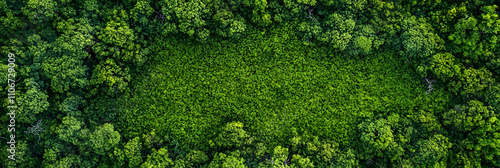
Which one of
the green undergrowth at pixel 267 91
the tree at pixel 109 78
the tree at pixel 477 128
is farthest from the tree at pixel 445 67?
the tree at pixel 109 78

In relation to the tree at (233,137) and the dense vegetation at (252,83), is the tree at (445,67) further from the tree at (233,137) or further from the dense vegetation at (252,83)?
the tree at (233,137)

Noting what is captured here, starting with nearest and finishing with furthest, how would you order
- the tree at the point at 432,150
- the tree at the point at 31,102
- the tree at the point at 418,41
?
the tree at the point at 31,102
the tree at the point at 432,150
the tree at the point at 418,41

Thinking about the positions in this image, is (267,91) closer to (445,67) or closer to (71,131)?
(445,67)

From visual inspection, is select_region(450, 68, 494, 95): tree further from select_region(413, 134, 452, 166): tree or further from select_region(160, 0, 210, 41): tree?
select_region(160, 0, 210, 41): tree

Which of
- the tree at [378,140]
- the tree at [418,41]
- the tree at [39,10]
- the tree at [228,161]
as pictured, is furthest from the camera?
the tree at [418,41]

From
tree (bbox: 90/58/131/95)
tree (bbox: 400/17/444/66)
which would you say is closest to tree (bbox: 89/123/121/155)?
tree (bbox: 90/58/131/95)

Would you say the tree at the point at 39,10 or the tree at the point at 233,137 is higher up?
the tree at the point at 39,10

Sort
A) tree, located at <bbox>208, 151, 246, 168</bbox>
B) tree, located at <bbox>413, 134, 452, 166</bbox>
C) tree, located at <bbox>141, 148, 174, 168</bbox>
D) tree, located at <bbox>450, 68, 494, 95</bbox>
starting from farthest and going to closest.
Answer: tree, located at <bbox>450, 68, 494, 95</bbox>
tree, located at <bbox>413, 134, 452, 166</bbox>
tree, located at <bbox>141, 148, 174, 168</bbox>
tree, located at <bbox>208, 151, 246, 168</bbox>

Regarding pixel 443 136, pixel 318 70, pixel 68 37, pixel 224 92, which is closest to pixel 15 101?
pixel 68 37
